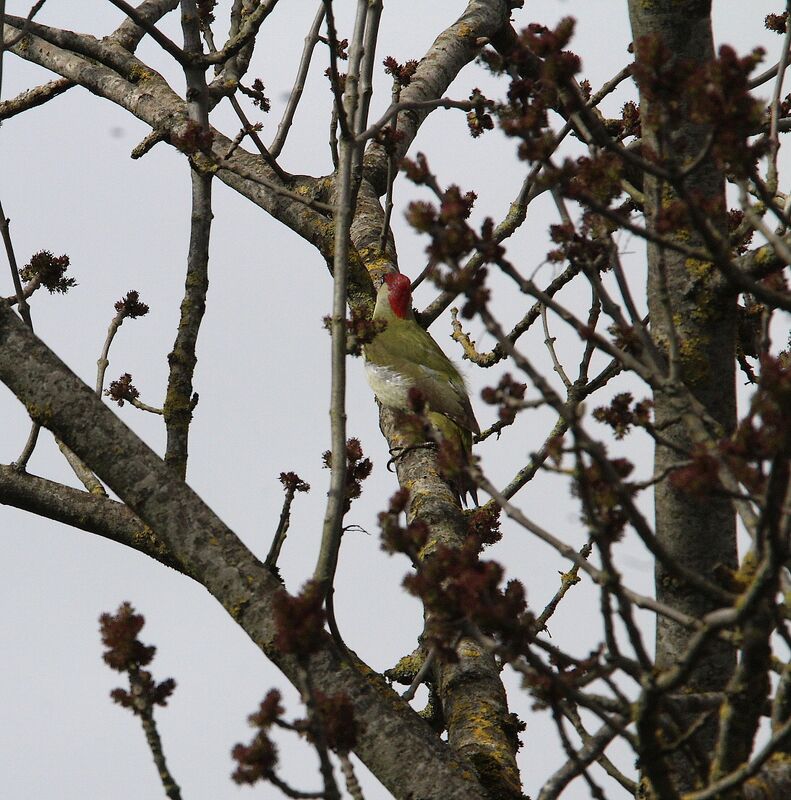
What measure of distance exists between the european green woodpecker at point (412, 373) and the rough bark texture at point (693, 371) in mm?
Result: 3274

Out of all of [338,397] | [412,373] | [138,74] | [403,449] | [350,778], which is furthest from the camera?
[412,373]

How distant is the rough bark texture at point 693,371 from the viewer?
307 cm

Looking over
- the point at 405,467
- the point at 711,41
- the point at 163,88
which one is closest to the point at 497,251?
the point at 711,41

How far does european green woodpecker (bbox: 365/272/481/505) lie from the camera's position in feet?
21.9

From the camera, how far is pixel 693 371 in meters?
3.19

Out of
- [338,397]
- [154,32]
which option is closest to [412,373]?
[154,32]

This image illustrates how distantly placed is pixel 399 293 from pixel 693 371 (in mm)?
3346

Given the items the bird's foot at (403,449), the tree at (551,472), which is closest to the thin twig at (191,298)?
the tree at (551,472)

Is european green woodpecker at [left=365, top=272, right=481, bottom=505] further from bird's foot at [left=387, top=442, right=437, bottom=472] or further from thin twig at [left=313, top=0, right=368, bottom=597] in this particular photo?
thin twig at [left=313, top=0, right=368, bottom=597]

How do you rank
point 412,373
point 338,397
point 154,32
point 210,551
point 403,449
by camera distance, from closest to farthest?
point 338,397
point 210,551
point 154,32
point 403,449
point 412,373

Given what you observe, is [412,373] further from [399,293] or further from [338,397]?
[338,397]

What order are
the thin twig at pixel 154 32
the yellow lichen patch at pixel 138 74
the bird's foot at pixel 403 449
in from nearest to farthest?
1. the thin twig at pixel 154 32
2. the bird's foot at pixel 403 449
3. the yellow lichen patch at pixel 138 74

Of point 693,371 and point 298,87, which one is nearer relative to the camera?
point 693,371

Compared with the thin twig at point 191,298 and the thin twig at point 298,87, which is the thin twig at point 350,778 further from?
the thin twig at point 298,87
